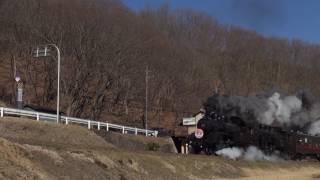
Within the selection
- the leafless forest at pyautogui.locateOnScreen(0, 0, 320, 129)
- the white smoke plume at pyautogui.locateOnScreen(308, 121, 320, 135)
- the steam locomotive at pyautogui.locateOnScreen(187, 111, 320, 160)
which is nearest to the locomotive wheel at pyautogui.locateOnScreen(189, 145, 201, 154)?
the steam locomotive at pyautogui.locateOnScreen(187, 111, 320, 160)

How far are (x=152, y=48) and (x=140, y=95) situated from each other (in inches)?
979

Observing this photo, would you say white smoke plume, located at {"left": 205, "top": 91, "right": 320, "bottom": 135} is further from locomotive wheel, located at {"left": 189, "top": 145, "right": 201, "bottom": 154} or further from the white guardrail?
the white guardrail

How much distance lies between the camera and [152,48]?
12912cm

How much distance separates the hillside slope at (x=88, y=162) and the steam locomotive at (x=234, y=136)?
2900 millimetres

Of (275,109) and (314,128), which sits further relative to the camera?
(314,128)

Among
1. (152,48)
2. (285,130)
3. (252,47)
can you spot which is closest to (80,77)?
(285,130)

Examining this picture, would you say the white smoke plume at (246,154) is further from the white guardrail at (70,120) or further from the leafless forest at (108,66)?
the leafless forest at (108,66)

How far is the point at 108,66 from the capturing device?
88875 millimetres

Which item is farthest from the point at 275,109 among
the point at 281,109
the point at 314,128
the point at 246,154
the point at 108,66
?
the point at 108,66

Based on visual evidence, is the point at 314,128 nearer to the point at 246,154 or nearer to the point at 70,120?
the point at 246,154

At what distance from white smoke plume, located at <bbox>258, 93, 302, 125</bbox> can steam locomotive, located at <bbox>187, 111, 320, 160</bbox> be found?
1.53 metres

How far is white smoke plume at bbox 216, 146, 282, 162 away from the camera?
2122 inches

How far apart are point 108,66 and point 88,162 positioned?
59682 mm

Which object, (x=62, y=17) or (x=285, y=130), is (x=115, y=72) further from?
(x=285, y=130)
